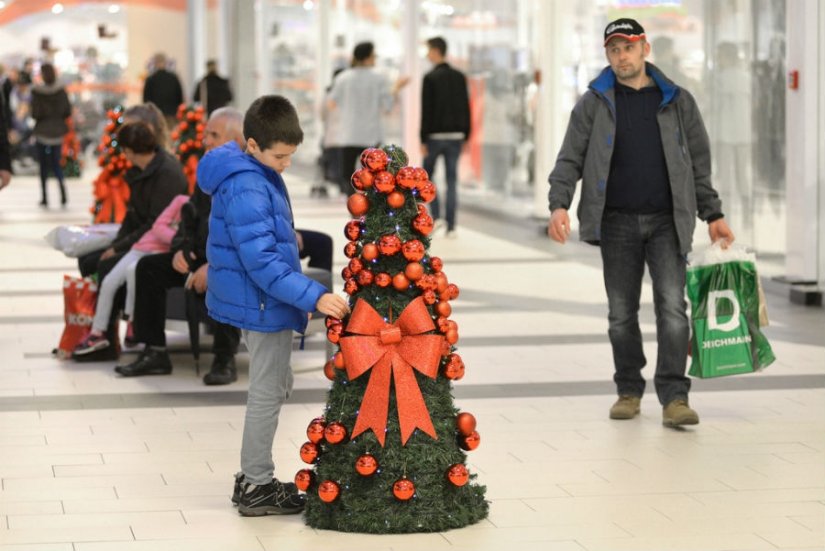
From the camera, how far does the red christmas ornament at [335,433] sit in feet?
15.7

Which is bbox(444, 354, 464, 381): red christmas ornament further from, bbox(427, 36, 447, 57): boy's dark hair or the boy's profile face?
bbox(427, 36, 447, 57): boy's dark hair

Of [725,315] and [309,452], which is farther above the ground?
[725,315]

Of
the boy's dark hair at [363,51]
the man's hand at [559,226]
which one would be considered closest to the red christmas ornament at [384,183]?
the man's hand at [559,226]

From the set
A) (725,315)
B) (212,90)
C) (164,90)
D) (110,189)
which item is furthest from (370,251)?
(164,90)

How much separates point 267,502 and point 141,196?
350 cm

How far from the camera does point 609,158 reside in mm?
6414

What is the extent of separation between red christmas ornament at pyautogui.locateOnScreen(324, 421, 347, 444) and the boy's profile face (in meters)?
0.81

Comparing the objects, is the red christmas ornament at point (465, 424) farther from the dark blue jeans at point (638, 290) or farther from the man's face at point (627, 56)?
the man's face at point (627, 56)

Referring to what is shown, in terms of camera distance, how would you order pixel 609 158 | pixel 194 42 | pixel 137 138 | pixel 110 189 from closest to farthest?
pixel 609 158
pixel 137 138
pixel 110 189
pixel 194 42

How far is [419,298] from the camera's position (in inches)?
191

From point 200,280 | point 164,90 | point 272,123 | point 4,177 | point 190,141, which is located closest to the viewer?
point 272,123

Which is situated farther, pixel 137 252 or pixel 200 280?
pixel 137 252

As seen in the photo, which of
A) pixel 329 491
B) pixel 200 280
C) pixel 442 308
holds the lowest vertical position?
pixel 329 491

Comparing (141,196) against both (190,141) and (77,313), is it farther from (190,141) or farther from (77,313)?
(190,141)
